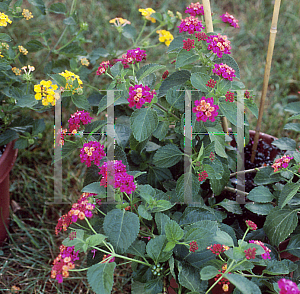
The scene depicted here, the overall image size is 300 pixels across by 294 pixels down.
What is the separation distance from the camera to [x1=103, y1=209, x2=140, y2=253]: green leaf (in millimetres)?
946

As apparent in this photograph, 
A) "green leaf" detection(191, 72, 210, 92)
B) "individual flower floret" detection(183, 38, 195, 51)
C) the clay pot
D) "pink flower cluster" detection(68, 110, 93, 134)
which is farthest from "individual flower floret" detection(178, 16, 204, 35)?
the clay pot

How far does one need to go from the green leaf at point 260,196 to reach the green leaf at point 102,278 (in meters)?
0.56

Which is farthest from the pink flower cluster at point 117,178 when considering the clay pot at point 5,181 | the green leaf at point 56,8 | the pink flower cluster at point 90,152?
the green leaf at point 56,8

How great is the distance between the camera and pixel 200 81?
1062mm

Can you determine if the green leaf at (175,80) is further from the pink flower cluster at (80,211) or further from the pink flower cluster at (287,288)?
the pink flower cluster at (287,288)

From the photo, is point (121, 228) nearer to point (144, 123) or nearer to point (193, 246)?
point (193, 246)

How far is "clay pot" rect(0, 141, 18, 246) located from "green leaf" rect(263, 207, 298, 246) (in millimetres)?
995

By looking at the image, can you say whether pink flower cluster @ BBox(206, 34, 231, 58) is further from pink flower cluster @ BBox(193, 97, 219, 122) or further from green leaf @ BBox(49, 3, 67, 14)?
green leaf @ BBox(49, 3, 67, 14)

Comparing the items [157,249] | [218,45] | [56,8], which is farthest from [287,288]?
[56,8]

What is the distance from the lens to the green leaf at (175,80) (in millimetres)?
1196

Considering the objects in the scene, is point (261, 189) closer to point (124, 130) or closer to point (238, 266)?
point (238, 266)

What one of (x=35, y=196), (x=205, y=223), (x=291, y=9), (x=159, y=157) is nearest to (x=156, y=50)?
(x=291, y=9)

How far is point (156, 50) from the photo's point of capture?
246 centimetres

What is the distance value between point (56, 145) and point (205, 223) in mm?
553
